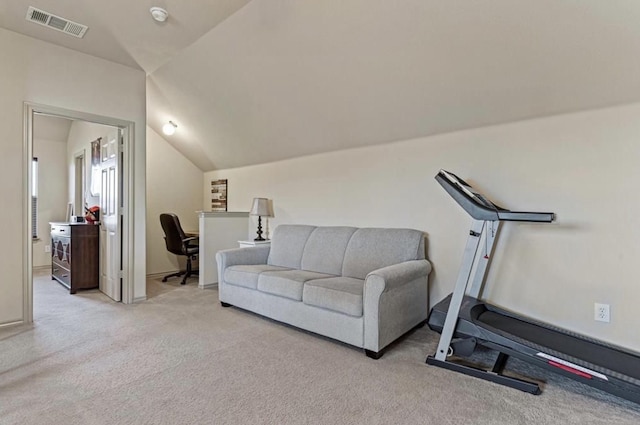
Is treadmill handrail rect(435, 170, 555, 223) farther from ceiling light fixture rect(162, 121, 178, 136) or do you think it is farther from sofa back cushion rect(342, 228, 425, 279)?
ceiling light fixture rect(162, 121, 178, 136)

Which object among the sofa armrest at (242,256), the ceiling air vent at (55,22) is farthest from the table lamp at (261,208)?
the ceiling air vent at (55,22)

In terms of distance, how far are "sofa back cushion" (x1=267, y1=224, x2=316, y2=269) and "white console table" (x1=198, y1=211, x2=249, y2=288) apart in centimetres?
97

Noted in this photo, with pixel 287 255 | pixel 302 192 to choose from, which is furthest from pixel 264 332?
pixel 302 192

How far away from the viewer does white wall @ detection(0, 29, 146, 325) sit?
2.97 m

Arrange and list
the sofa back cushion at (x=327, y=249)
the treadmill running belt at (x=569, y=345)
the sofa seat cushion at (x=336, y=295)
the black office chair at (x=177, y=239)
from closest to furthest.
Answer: the treadmill running belt at (x=569, y=345), the sofa seat cushion at (x=336, y=295), the sofa back cushion at (x=327, y=249), the black office chair at (x=177, y=239)

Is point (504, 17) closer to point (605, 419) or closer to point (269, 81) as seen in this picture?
point (269, 81)

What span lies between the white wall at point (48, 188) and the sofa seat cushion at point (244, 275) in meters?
4.42

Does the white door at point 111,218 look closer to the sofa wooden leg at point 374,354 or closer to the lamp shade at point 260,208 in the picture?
the lamp shade at point 260,208

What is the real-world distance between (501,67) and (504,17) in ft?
1.22

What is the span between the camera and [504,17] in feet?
6.58

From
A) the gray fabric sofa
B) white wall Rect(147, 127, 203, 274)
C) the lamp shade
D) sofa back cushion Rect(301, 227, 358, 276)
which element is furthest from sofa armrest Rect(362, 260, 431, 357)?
white wall Rect(147, 127, 203, 274)

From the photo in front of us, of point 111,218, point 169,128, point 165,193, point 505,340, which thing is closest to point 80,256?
→ point 111,218

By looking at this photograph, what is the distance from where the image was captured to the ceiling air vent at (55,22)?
2.73 m

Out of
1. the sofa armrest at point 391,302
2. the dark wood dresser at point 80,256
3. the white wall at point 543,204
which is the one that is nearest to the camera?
the white wall at point 543,204
